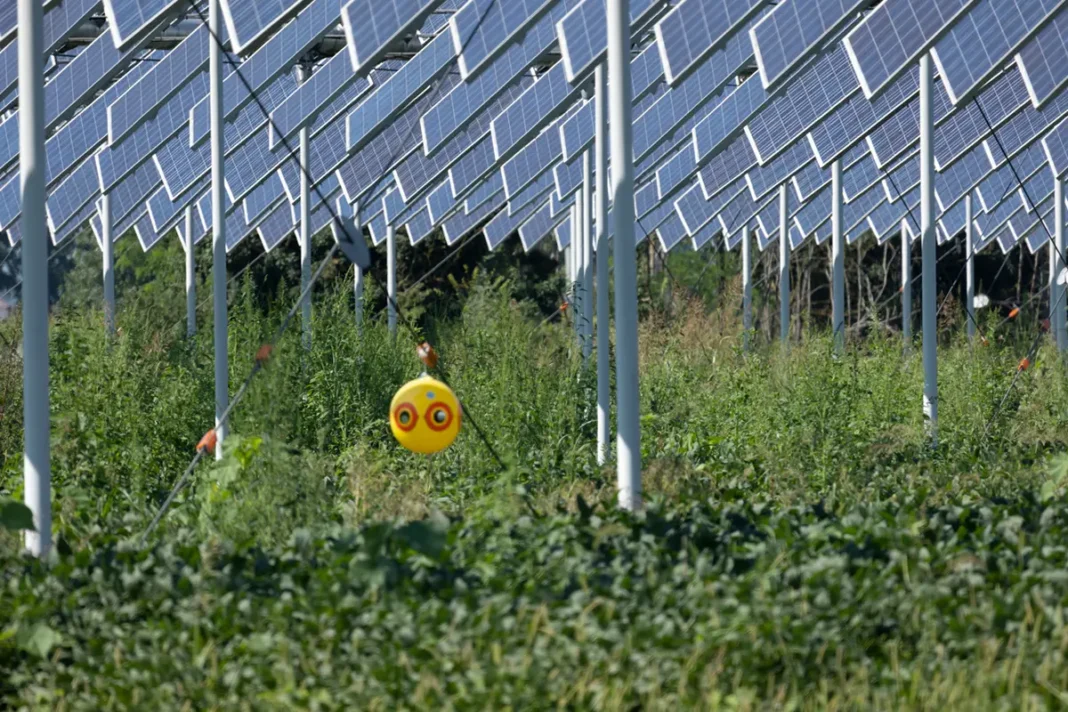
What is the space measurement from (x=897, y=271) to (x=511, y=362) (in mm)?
34790

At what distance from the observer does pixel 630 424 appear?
7.60 m

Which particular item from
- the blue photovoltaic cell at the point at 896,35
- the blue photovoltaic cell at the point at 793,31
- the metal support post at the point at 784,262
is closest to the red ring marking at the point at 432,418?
the blue photovoltaic cell at the point at 793,31

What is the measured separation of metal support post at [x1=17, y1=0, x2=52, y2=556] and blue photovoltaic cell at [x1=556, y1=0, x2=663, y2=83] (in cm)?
415

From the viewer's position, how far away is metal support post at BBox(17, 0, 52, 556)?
22.1ft

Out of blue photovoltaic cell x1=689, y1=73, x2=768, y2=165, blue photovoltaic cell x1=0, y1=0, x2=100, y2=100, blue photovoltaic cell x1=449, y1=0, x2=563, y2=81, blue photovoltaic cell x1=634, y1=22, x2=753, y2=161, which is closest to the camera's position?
blue photovoltaic cell x1=449, y1=0, x2=563, y2=81

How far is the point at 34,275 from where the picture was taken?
6801 millimetres

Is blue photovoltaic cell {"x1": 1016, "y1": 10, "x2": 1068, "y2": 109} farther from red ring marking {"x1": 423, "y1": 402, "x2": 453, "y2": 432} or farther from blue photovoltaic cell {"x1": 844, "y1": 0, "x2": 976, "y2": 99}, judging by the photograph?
red ring marking {"x1": 423, "y1": 402, "x2": 453, "y2": 432}

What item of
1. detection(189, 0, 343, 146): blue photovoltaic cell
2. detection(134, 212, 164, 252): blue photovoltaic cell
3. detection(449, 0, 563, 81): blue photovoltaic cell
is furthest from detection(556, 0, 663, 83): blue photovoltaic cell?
detection(134, 212, 164, 252): blue photovoltaic cell

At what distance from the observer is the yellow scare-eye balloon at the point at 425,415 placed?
7992 millimetres

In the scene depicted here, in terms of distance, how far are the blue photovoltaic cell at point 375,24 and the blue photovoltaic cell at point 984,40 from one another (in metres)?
3.69

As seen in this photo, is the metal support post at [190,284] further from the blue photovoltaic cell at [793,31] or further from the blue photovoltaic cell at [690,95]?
the blue photovoltaic cell at [793,31]

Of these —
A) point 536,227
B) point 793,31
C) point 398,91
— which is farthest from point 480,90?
point 536,227

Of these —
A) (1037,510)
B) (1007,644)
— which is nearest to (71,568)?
(1007,644)

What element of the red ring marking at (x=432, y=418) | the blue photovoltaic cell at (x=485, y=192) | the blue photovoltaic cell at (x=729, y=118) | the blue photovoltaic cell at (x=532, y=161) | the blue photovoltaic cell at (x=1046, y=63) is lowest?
the red ring marking at (x=432, y=418)
